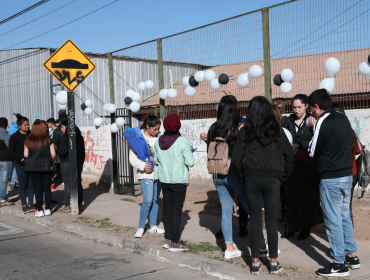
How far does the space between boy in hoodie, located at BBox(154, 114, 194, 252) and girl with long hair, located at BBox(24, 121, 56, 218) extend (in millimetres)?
3275

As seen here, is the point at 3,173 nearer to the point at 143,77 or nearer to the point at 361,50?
the point at 143,77

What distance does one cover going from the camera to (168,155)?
5289mm

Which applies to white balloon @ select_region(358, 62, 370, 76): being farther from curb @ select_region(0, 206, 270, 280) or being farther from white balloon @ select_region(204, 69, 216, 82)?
curb @ select_region(0, 206, 270, 280)

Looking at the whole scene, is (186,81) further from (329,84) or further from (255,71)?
(329,84)

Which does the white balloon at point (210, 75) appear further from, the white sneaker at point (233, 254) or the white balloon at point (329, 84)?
the white sneaker at point (233, 254)

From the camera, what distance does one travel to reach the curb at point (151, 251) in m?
4.53

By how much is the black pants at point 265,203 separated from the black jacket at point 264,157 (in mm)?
75

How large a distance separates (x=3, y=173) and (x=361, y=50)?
775cm

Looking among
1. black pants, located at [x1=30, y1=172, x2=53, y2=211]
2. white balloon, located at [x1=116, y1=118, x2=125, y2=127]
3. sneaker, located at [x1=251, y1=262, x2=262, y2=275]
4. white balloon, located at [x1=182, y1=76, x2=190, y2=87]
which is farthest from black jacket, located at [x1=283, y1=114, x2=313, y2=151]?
white balloon, located at [x1=116, y1=118, x2=125, y2=127]

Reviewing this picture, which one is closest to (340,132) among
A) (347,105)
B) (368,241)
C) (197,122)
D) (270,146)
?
(270,146)

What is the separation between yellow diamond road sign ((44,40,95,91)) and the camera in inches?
296

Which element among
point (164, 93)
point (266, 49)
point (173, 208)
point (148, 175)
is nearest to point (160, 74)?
point (164, 93)

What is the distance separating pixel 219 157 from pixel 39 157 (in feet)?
14.1

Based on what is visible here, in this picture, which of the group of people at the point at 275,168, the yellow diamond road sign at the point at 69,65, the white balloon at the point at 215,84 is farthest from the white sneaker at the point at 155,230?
the white balloon at the point at 215,84
